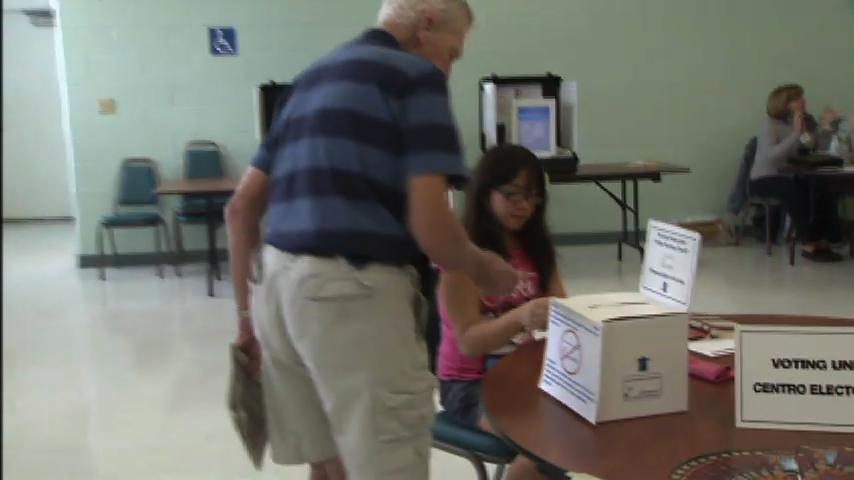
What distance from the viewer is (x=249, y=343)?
1.60m

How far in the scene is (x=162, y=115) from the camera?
625cm

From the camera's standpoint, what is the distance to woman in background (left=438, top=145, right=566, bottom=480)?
184cm

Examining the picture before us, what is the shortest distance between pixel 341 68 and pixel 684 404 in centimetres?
76

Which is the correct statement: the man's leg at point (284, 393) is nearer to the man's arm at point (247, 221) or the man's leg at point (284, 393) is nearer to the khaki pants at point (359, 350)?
the khaki pants at point (359, 350)

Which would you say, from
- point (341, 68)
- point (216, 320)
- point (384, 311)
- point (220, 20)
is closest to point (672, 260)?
point (384, 311)

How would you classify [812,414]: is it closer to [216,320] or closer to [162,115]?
[216,320]

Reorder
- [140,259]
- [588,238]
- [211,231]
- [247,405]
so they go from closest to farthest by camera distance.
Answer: [247,405], [211,231], [140,259], [588,238]

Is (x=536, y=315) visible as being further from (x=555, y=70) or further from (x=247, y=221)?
(x=555, y=70)

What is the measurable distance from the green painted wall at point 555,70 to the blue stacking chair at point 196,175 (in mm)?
100

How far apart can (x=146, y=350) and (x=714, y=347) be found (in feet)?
10.3

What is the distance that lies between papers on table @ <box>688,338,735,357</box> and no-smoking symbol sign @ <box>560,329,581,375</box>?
1.24ft

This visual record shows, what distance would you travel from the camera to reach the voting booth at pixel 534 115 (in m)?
5.15

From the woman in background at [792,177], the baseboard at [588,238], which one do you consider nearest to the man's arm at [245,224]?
the woman in background at [792,177]

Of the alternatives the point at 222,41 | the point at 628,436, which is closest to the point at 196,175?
the point at 222,41
